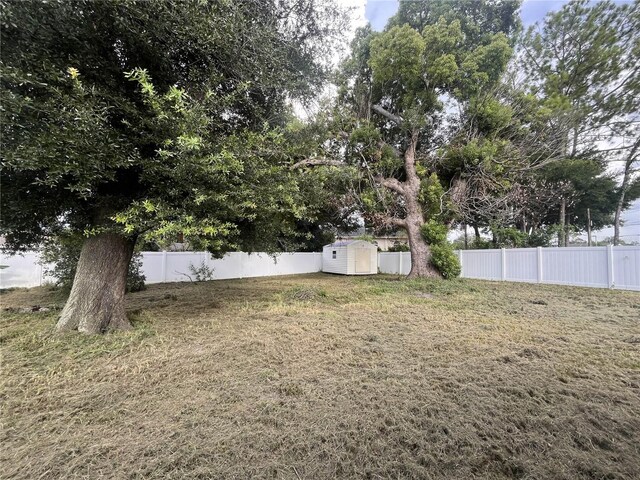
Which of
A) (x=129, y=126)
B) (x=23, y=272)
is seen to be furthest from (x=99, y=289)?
(x=23, y=272)

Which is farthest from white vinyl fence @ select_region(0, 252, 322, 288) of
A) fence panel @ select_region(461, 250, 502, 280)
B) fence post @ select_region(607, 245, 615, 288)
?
fence post @ select_region(607, 245, 615, 288)

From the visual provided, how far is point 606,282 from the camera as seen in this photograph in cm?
782

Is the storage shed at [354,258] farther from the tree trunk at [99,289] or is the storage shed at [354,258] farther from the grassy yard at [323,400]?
the tree trunk at [99,289]

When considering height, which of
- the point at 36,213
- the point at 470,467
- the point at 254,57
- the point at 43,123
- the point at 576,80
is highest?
the point at 576,80

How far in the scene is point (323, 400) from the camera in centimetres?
236

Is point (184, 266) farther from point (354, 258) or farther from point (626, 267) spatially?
point (626, 267)

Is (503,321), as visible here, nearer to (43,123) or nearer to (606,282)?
(606,282)

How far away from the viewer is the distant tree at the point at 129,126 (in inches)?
105

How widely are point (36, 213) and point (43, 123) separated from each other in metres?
1.78

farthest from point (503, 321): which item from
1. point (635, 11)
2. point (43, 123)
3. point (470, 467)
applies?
point (635, 11)

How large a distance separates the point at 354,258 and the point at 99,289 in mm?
11385

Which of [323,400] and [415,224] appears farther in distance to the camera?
[415,224]

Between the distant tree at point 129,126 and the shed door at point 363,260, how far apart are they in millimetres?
9850

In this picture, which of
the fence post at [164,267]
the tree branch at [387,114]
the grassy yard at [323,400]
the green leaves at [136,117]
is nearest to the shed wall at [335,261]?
the tree branch at [387,114]
